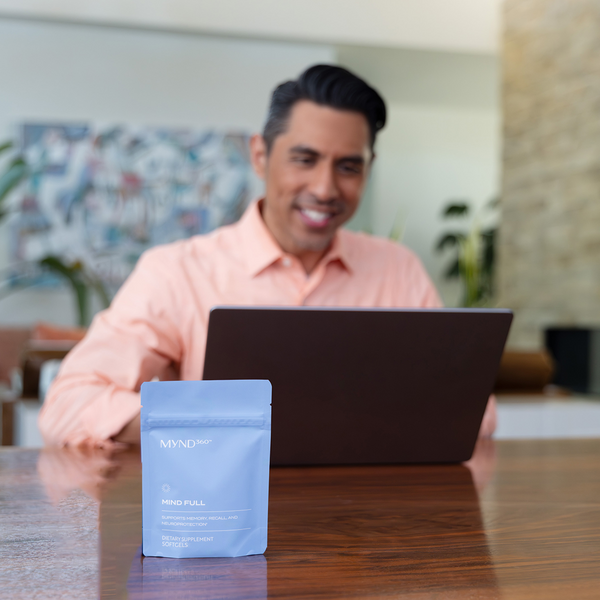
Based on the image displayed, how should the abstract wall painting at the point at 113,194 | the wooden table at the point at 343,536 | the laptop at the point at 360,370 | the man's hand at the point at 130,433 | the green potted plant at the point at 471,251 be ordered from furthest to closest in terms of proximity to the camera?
1. the green potted plant at the point at 471,251
2. the abstract wall painting at the point at 113,194
3. the man's hand at the point at 130,433
4. the laptop at the point at 360,370
5. the wooden table at the point at 343,536

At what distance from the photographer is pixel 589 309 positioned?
13.8ft

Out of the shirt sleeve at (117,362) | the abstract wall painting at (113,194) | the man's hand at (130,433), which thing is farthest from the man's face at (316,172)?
the abstract wall painting at (113,194)

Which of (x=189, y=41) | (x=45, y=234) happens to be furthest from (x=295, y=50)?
(x=45, y=234)

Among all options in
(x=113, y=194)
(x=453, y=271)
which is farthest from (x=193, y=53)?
(x=453, y=271)

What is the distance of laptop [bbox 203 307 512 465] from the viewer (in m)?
0.80

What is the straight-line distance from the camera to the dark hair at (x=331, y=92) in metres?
1.41

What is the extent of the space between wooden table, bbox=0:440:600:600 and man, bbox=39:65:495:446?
443 millimetres

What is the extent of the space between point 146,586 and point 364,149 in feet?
3.61

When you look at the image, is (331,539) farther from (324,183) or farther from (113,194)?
(113,194)

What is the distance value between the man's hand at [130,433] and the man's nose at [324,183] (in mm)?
586

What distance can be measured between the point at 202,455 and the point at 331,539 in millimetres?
151

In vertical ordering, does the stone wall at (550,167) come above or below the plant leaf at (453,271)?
above

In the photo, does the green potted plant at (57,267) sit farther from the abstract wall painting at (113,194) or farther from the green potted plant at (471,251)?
the green potted plant at (471,251)

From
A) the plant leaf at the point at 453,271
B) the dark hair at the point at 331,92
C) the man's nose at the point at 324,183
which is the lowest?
the plant leaf at the point at 453,271
